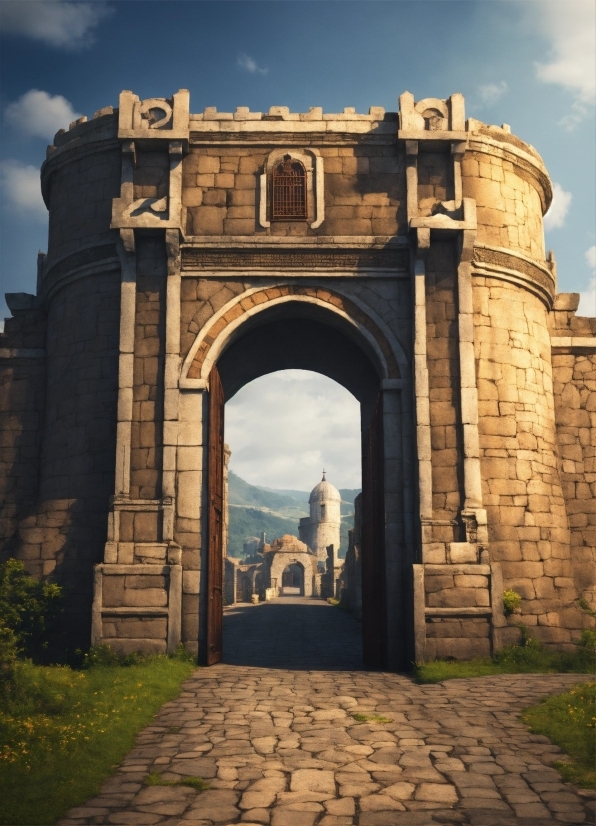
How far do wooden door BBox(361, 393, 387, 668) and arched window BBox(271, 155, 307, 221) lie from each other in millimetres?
3256

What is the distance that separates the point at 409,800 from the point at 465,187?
10139mm

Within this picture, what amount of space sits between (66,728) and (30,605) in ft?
17.6

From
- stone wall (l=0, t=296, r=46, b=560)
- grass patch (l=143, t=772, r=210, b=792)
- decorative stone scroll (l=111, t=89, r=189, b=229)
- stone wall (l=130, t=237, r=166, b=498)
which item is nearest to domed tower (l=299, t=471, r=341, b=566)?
stone wall (l=0, t=296, r=46, b=560)

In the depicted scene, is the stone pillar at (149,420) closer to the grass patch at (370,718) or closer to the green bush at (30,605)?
the green bush at (30,605)

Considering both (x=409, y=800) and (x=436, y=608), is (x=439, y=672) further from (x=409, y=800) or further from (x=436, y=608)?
(x=409, y=800)

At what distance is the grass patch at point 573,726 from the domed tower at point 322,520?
60921 millimetres

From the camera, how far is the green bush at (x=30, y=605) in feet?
38.7

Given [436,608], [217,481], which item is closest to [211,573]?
[217,481]

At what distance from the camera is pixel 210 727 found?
766 cm

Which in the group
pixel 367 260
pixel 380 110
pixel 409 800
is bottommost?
pixel 409 800

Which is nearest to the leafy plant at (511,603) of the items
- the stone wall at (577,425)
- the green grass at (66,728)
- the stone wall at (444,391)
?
the stone wall at (444,391)

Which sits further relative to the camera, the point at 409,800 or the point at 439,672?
the point at 439,672

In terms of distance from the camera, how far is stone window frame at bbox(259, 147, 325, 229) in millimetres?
13102

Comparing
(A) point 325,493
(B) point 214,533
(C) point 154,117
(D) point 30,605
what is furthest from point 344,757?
(A) point 325,493
